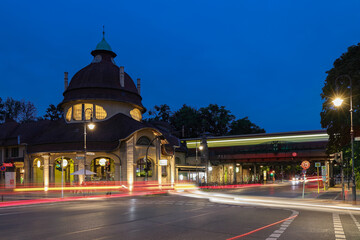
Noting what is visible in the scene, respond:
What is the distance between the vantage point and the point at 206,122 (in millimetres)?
100188

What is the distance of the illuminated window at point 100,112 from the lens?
53625 millimetres

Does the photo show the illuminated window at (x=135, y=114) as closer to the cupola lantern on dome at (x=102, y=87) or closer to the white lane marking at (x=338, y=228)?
the cupola lantern on dome at (x=102, y=87)

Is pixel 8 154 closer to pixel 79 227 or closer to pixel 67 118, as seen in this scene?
pixel 67 118

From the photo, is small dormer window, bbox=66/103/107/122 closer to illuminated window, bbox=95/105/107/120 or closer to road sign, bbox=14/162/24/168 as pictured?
illuminated window, bbox=95/105/107/120

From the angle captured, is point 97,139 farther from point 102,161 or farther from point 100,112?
point 100,112

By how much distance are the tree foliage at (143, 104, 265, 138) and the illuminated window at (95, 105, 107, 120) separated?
151 ft

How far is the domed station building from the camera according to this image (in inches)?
1869

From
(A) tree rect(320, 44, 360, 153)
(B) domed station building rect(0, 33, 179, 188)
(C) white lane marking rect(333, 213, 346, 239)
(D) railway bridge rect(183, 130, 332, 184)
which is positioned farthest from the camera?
(D) railway bridge rect(183, 130, 332, 184)

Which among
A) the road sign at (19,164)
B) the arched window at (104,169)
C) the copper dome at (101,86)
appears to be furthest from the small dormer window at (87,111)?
the road sign at (19,164)

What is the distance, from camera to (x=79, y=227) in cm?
1384

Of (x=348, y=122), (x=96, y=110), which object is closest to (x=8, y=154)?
(x=96, y=110)

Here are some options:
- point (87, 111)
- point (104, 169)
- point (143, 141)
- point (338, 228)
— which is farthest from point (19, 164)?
point (338, 228)

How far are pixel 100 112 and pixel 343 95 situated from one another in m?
34.0

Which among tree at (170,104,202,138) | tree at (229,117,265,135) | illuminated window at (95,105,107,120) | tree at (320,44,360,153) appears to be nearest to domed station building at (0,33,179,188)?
illuminated window at (95,105,107,120)
